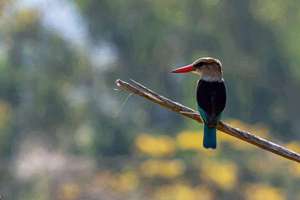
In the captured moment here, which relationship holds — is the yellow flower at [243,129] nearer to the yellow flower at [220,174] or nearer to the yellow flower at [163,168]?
the yellow flower at [220,174]

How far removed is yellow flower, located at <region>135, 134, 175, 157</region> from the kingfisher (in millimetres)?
14655

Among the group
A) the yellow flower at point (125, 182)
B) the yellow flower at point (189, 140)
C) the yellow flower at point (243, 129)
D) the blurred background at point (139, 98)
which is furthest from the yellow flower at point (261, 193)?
the yellow flower at point (125, 182)

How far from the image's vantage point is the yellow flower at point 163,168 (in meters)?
16.9

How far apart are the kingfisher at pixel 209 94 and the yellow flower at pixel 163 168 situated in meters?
12.8

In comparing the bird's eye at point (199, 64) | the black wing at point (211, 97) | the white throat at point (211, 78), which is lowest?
the black wing at point (211, 97)

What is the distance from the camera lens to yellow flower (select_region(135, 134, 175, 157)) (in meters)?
18.9

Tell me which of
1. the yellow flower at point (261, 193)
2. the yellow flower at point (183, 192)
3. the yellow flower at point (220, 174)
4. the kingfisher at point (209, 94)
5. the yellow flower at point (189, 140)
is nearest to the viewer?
the kingfisher at point (209, 94)

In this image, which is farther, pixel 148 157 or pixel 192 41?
pixel 192 41

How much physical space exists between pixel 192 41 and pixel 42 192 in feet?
27.0

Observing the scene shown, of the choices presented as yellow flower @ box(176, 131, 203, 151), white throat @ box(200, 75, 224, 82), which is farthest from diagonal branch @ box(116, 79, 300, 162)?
yellow flower @ box(176, 131, 203, 151)

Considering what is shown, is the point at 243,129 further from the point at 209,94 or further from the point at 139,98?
the point at 209,94

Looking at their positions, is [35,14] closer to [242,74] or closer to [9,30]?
[9,30]

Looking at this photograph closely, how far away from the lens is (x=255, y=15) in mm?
25891

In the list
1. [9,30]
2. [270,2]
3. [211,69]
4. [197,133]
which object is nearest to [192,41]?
[270,2]
